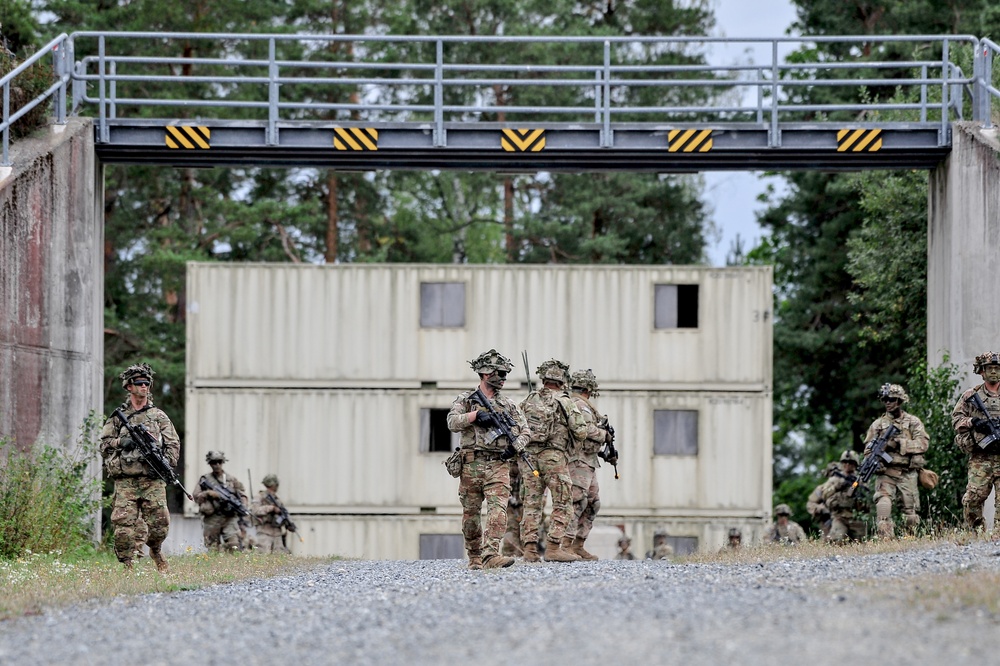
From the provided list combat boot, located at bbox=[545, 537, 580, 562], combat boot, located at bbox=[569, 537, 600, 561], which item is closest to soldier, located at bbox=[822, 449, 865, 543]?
combat boot, located at bbox=[569, 537, 600, 561]

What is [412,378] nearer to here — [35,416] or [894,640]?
[35,416]

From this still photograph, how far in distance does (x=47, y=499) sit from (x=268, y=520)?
20.3ft

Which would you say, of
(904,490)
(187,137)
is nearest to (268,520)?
(187,137)

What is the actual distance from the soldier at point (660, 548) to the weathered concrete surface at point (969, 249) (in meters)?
5.66

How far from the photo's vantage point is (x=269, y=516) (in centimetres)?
2378

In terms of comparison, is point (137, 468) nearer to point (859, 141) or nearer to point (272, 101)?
point (272, 101)

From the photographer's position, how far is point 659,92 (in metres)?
43.3

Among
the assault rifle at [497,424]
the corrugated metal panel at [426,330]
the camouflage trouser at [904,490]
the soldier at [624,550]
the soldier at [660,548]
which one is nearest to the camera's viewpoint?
the assault rifle at [497,424]

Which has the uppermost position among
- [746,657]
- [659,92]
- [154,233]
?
[659,92]

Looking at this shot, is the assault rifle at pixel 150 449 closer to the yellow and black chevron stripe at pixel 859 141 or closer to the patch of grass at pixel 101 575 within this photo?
the patch of grass at pixel 101 575

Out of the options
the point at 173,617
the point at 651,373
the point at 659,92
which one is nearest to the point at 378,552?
the point at 651,373

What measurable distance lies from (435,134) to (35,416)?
21.4ft

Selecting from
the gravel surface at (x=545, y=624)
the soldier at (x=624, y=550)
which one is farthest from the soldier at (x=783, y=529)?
the gravel surface at (x=545, y=624)

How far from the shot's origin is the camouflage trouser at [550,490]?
54.8ft
